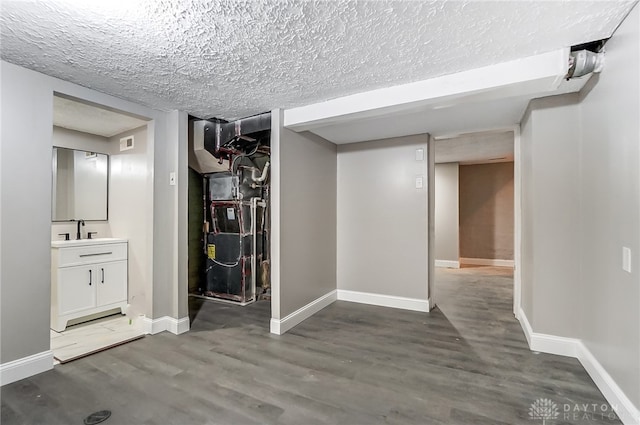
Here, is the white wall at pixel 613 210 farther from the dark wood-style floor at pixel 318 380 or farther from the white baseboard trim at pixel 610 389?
Result: the dark wood-style floor at pixel 318 380

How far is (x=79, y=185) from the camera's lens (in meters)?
3.58

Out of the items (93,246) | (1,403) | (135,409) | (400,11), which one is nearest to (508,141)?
(400,11)

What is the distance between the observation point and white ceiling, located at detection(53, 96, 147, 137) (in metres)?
2.89

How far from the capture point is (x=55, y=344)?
267 cm

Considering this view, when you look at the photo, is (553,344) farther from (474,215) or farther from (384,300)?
(474,215)

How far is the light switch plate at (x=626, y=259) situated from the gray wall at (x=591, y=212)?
3 centimetres

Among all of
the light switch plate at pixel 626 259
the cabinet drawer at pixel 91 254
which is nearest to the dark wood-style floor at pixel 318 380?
the light switch plate at pixel 626 259

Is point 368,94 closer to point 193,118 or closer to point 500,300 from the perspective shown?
point 193,118

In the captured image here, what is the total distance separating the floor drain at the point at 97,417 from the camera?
5.44 feet

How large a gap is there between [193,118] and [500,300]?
457 centimetres

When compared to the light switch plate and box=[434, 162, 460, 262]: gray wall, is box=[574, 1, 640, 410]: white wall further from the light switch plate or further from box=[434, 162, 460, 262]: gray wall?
box=[434, 162, 460, 262]: gray wall

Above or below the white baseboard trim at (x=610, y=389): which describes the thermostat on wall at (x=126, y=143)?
above

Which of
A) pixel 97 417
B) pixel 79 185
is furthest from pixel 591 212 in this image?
pixel 79 185

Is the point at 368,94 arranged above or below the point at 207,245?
above
